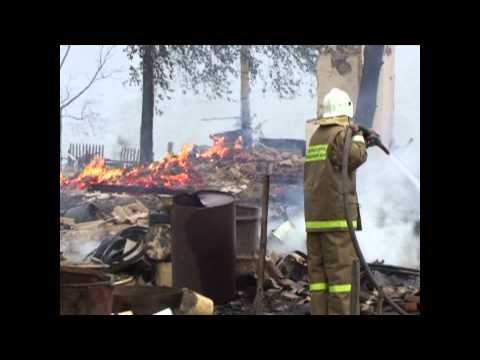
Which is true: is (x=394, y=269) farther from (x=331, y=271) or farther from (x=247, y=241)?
(x=331, y=271)

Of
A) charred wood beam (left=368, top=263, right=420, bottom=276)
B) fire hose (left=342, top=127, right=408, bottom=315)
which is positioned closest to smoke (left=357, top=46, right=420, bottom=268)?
charred wood beam (left=368, top=263, right=420, bottom=276)

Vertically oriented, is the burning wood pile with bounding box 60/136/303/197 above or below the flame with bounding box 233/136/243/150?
below

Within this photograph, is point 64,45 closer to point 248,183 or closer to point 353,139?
point 248,183

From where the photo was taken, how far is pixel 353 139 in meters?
7.30

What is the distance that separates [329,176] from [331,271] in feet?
3.11

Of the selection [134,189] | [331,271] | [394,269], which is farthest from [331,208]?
[134,189]

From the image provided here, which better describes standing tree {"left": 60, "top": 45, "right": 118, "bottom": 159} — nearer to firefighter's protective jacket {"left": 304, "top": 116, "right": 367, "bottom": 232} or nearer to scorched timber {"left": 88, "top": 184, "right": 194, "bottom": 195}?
scorched timber {"left": 88, "top": 184, "right": 194, "bottom": 195}

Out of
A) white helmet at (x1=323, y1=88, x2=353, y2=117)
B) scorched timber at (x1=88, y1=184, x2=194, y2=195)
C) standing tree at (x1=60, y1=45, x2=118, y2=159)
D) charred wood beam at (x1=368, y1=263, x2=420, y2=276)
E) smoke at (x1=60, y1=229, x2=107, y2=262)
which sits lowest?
charred wood beam at (x1=368, y1=263, x2=420, y2=276)

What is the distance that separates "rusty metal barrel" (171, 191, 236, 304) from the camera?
8.62 m

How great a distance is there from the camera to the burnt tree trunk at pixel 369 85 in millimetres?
9688

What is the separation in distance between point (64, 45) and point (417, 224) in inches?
202

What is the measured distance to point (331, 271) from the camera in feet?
24.1

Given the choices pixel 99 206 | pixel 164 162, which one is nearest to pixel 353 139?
pixel 164 162

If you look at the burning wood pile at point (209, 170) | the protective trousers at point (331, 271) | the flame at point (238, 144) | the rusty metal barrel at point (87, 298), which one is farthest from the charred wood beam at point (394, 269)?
the rusty metal barrel at point (87, 298)
